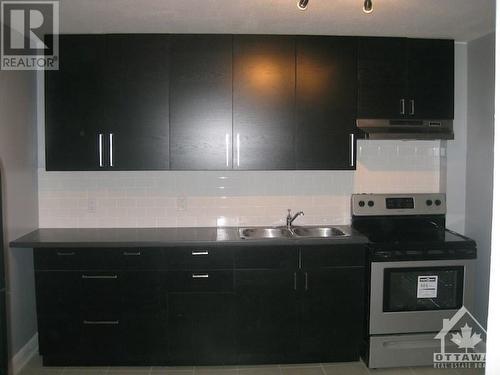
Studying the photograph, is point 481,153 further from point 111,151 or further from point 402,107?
point 111,151

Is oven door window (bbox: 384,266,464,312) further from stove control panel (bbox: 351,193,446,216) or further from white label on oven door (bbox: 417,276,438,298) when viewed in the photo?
stove control panel (bbox: 351,193,446,216)

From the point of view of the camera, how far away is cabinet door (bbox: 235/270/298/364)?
300 cm

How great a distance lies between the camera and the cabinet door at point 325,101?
3.22 m

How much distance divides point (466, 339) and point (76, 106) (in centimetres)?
345

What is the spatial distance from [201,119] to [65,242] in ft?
4.37

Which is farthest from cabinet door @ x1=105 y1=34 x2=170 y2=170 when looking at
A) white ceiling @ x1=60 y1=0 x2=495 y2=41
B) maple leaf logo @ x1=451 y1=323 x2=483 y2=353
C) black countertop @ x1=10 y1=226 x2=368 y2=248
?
maple leaf logo @ x1=451 y1=323 x2=483 y2=353

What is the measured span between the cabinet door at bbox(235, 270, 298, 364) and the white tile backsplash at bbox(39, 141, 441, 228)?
672 mm

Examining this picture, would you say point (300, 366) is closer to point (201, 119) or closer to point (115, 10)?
point (201, 119)

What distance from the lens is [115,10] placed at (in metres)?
2.65

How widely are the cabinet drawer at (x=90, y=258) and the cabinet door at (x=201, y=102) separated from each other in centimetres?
73

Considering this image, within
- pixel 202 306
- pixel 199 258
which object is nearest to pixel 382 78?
pixel 199 258

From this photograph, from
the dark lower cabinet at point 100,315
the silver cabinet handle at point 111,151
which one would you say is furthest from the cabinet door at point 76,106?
the dark lower cabinet at point 100,315

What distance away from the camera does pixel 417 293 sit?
3035 mm

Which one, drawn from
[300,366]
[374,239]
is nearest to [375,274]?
[374,239]
